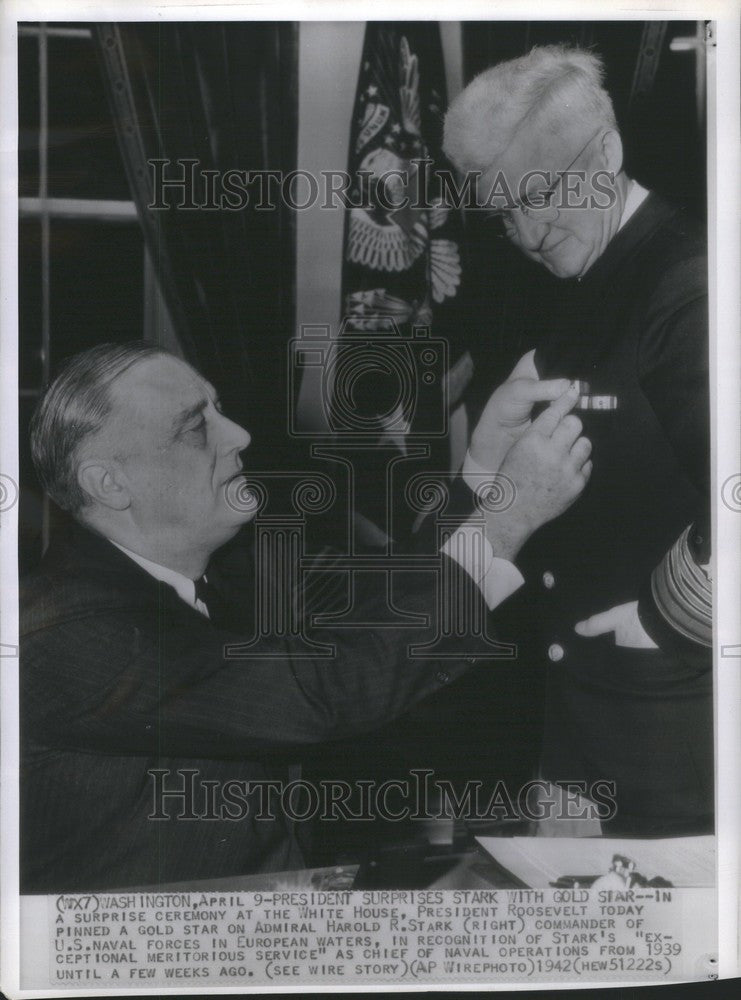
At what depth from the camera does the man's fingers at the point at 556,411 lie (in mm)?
2785

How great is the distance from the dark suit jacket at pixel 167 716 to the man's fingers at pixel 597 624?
29 cm

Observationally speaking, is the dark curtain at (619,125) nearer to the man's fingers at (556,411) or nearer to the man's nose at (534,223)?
the man's nose at (534,223)

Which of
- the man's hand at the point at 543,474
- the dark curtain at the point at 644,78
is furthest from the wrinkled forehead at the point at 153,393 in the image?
the dark curtain at the point at 644,78

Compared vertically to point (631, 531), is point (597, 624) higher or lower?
lower

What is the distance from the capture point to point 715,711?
9.27 ft

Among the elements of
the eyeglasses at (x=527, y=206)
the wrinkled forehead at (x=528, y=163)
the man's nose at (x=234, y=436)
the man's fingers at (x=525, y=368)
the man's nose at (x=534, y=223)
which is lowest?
the man's nose at (x=234, y=436)

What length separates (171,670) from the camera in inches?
110

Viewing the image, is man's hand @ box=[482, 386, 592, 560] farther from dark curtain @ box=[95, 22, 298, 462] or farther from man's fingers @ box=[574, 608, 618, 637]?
dark curtain @ box=[95, 22, 298, 462]

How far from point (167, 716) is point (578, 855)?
3.81 feet

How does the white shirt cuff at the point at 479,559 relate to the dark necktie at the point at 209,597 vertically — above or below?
above

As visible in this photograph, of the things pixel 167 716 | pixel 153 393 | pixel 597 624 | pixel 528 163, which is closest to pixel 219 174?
pixel 153 393

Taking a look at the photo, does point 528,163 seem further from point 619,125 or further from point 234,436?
point 234,436

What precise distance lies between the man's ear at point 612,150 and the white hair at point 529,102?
0.03m

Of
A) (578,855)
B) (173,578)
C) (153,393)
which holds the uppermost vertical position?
(153,393)
